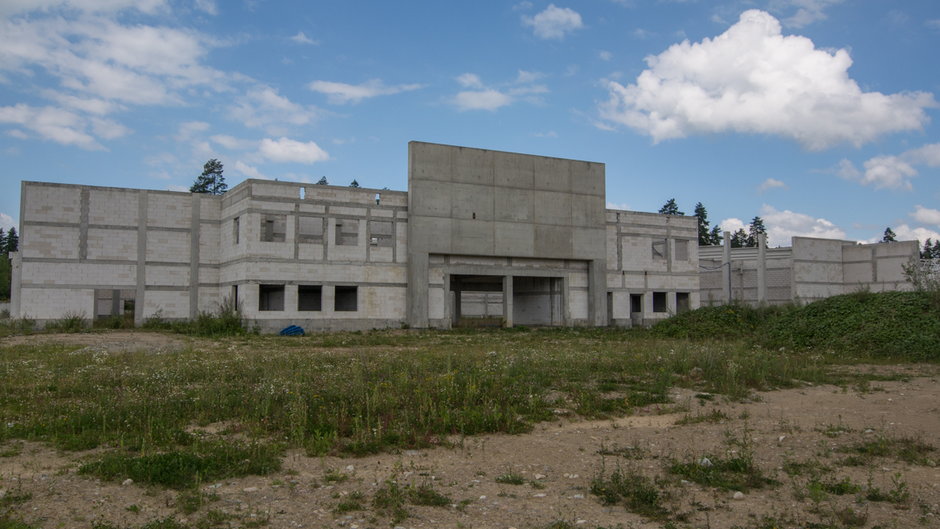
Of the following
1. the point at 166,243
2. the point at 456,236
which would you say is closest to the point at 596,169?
the point at 456,236

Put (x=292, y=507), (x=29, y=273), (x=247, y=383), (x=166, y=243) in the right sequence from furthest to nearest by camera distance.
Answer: (x=166, y=243)
(x=29, y=273)
(x=247, y=383)
(x=292, y=507)

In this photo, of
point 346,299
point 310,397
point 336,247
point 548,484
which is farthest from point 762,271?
point 548,484

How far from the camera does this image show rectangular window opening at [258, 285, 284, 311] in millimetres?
35272

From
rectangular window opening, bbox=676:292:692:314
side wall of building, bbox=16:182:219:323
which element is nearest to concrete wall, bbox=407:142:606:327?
rectangular window opening, bbox=676:292:692:314

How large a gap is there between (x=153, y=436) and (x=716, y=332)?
83.4 ft

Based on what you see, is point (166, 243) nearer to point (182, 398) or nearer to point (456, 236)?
point (456, 236)

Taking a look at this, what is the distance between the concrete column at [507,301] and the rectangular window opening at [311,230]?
11.3m

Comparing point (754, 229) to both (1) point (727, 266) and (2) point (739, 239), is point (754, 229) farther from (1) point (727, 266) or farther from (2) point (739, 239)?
(1) point (727, 266)

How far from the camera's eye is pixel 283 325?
33.7 metres

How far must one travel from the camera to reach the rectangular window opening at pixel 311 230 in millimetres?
34844

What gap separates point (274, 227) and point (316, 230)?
2188 millimetres

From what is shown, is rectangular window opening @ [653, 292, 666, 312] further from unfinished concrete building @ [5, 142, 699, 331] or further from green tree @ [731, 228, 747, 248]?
green tree @ [731, 228, 747, 248]

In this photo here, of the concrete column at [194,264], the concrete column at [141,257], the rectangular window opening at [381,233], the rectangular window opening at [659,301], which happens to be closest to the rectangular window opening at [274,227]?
the rectangular window opening at [381,233]

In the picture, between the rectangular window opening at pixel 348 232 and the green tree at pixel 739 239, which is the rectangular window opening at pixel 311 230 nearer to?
the rectangular window opening at pixel 348 232
